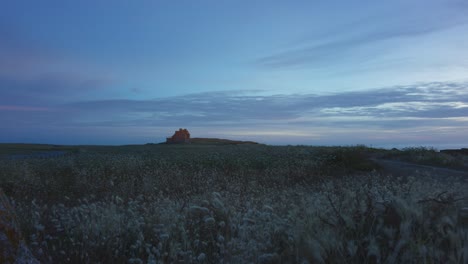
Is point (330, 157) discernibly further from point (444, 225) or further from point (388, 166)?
point (444, 225)

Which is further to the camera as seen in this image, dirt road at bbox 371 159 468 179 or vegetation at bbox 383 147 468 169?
vegetation at bbox 383 147 468 169

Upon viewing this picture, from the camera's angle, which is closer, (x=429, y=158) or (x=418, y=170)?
(x=418, y=170)

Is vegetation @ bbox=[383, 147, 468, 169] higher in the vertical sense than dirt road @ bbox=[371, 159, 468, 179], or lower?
higher

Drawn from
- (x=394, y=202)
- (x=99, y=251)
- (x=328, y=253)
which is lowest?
(x=99, y=251)

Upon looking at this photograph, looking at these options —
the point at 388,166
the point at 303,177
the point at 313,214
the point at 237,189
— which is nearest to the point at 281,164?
the point at 303,177

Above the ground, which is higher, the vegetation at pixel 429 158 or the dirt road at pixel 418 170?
the vegetation at pixel 429 158

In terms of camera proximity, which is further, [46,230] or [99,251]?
[46,230]

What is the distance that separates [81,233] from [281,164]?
10359 millimetres

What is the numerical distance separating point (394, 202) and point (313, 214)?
37.7 inches

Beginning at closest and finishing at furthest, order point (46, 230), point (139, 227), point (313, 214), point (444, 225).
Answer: point (444, 225) < point (313, 214) < point (139, 227) < point (46, 230)

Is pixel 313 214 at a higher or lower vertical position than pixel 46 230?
higher

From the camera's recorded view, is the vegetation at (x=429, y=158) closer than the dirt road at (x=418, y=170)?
No

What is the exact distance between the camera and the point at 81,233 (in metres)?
5.28

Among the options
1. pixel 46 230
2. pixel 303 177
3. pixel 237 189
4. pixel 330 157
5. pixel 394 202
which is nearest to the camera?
pixel 394 202
